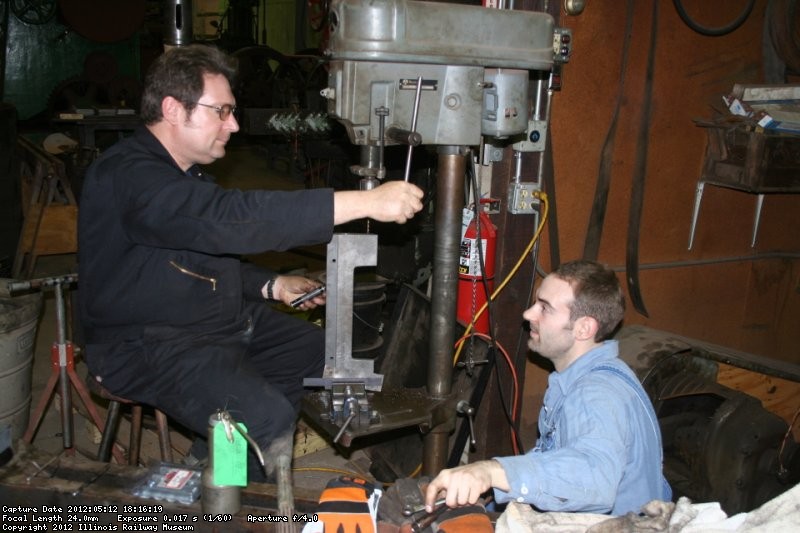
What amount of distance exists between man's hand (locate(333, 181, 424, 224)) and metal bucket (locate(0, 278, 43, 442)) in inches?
55.8

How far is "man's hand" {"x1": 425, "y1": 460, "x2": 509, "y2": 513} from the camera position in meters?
1.11

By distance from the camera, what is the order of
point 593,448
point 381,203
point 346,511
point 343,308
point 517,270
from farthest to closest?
point 517,270
point 343,308
point 381,203
point 593,448
point 346,511

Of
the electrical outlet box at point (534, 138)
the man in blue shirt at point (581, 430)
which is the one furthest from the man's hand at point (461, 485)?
the electrical outlet box at point (534, 138)

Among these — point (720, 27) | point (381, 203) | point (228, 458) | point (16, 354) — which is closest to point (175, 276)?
point (381, 203)

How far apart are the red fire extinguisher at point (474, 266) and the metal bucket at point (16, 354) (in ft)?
4.91

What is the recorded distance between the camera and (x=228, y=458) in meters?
1.12

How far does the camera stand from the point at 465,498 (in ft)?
3.67

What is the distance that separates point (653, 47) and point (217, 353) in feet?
5.69

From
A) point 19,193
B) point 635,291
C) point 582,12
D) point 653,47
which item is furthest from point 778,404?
point 19,193

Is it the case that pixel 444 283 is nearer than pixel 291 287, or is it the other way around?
pixel 444 283

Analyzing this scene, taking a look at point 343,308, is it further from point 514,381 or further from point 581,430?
→ point 514,381

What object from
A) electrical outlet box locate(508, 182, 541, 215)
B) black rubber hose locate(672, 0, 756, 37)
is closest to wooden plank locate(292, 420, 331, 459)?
electrical outlet box locate(508, 182, 541, 215)

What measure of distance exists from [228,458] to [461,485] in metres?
0.38

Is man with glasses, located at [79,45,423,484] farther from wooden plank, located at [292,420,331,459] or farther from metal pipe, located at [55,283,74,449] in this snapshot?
wooden plank, located at [292,420,331,459]
